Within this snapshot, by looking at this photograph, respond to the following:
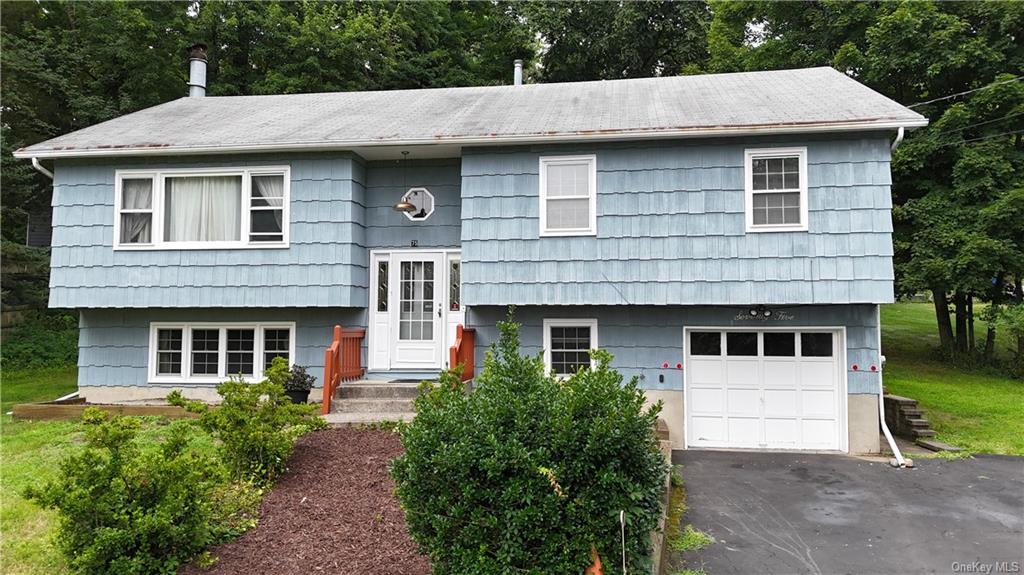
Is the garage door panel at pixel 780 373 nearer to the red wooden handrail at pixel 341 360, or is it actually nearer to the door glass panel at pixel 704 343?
the door glass panel at pixel 704 343

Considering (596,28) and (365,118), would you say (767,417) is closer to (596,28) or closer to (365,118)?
(365,118)

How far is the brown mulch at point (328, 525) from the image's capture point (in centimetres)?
445

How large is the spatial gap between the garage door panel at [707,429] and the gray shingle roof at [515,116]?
443 centimetres

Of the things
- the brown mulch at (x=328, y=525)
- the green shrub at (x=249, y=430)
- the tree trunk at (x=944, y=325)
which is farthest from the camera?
the tree trunk at (x=944, y=325)

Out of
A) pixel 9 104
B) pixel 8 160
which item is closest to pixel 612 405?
pixel 8 160

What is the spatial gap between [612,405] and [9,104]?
831 inches

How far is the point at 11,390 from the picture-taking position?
509 inches

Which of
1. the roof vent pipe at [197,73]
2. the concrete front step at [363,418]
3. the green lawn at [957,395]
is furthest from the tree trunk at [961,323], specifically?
the roof vent pipe at [197,73]

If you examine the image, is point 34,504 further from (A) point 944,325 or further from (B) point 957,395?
(A) point 944,325

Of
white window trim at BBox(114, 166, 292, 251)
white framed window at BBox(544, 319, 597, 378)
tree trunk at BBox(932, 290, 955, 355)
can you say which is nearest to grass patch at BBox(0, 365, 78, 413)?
white window trim at BBox(114, 166, 292, 251)

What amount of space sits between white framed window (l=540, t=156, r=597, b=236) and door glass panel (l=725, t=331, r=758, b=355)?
9.41ft

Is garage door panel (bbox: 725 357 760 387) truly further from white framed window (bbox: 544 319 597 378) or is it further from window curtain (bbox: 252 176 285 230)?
window curtain (bbox: 252 176 285 230)

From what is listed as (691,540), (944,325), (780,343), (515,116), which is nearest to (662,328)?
(780,343)

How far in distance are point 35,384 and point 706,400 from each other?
47.7ft
